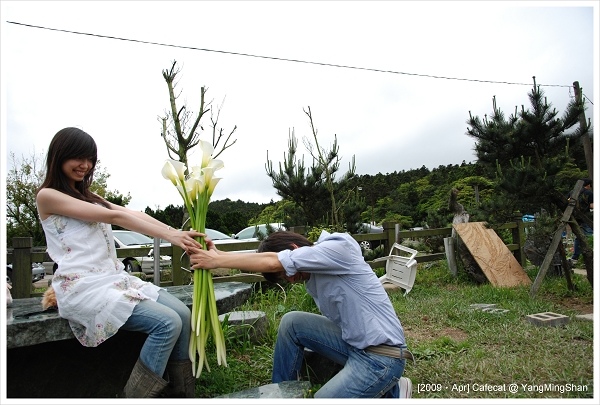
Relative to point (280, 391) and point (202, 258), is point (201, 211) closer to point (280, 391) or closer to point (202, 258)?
point (202, 258)

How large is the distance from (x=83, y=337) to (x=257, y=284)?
3765mm

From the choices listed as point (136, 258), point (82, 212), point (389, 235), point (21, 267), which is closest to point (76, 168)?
point (82, 212)

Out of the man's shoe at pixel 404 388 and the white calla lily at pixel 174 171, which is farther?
the man's shoe at pixel 404 388

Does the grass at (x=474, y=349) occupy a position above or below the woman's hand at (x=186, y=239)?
below

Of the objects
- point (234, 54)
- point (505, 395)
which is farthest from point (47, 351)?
point (234, 54)

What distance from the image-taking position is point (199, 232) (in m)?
1.89

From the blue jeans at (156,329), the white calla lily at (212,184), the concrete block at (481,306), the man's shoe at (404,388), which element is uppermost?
the white calla lily at (212,184)

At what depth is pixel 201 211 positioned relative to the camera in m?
1.87

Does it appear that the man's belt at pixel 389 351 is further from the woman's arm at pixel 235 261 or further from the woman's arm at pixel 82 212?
the woman's arm at pixel 82 212

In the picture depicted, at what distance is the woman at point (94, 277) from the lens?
5.89ft

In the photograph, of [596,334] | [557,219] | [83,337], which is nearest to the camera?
[596,334]

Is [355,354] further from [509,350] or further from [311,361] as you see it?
[509,350]

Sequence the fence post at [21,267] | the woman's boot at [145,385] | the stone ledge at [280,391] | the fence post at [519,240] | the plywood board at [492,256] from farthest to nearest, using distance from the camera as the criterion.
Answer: the fence post at [519,240] < the plywood board at [492,256] < the fence post at [21,267] < the stone ledge at [280,391] < the woman's boot at [145,385]

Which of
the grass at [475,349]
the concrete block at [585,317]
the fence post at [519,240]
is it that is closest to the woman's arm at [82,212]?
the grass at [475,349]
